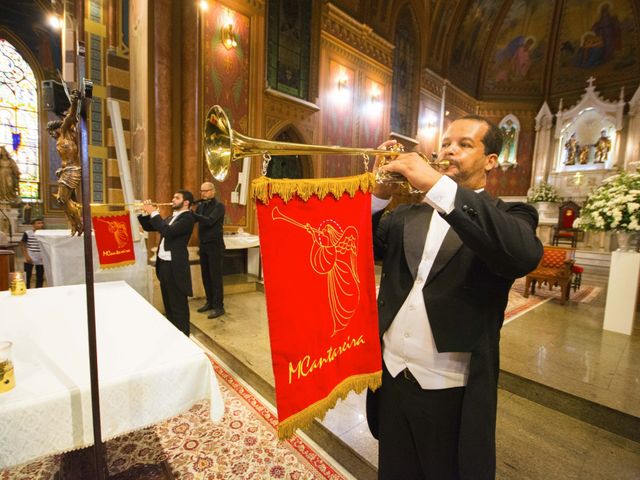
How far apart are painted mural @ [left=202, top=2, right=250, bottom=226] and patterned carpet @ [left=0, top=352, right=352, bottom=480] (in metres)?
4.16

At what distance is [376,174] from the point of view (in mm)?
1354

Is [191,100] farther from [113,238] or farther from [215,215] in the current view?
[113,238]

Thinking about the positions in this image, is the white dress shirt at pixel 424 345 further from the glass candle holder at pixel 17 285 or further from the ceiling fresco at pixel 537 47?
the ceiling fresco at pixel 537 47

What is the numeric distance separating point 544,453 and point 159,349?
262 cm

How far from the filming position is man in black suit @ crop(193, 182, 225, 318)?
15.5 ft

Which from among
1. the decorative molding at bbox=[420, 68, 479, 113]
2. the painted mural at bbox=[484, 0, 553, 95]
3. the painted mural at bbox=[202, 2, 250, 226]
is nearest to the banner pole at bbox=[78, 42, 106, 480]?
the painted mural at bbox=[202, 2, 250, 226]

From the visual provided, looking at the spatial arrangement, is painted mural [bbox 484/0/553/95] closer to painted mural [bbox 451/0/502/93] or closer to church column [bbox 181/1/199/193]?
painted mural [bbox 451/0/502/93]

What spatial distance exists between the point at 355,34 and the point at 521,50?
11.2m

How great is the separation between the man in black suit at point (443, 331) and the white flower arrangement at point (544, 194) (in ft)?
49.5

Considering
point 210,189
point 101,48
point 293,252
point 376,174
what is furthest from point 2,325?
point 101,48

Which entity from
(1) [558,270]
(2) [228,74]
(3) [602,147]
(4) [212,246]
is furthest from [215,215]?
(3) [602,147]

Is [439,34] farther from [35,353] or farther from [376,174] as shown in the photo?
[35,353]

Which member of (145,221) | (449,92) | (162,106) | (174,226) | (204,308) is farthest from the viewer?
(449,92)

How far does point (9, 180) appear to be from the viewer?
9.27 m
